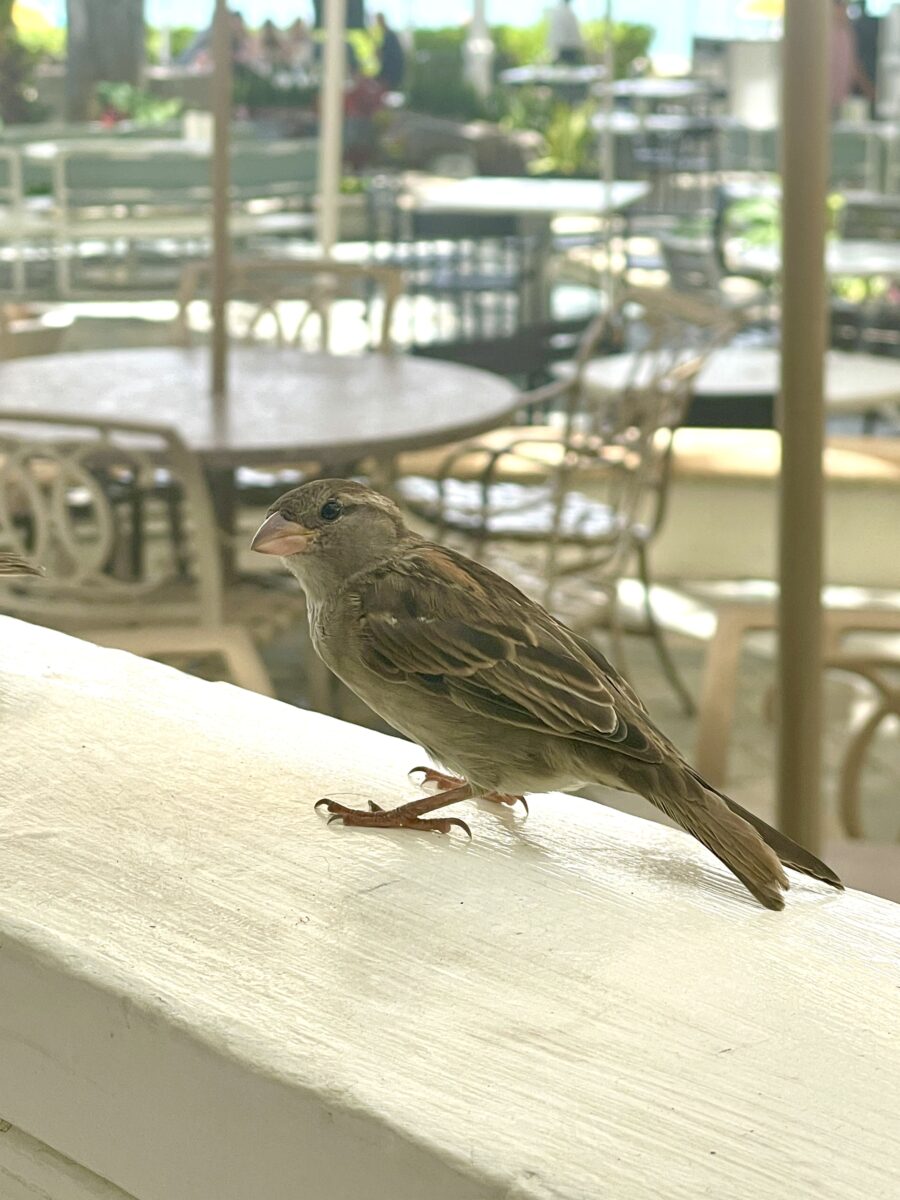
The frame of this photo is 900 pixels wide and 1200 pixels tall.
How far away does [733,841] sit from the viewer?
77cm

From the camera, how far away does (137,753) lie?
0.91 meters

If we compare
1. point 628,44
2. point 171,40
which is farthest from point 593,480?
point 628,44

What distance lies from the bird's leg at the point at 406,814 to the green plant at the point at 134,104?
5513 millimetres

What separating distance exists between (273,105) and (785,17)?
21.5 ft

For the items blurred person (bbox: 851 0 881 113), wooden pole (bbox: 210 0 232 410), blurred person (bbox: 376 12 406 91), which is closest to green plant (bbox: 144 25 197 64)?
blurred person (bbox: 376 12 406 91)

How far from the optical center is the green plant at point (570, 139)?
8.95 meters

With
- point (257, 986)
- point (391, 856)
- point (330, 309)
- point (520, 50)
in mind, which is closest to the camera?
point (257, 986)

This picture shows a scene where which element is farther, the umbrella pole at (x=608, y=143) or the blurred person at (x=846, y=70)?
the blurred person at (x=846, y=70)

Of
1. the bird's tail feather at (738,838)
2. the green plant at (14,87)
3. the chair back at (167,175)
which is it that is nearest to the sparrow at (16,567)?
the bird's tail feather at (738,838)

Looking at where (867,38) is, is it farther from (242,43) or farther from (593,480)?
(593,480)

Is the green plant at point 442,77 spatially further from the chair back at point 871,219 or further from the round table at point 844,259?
the chair back at point 871,219

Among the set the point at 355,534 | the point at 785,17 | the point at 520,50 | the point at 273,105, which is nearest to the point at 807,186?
the point at 785,17

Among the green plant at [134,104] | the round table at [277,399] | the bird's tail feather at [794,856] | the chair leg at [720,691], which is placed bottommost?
the chair leg at [720,691]

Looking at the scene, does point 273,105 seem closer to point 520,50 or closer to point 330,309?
point 330,309
